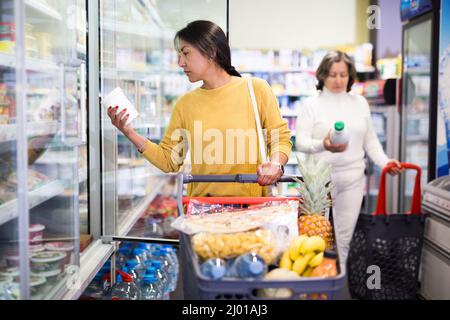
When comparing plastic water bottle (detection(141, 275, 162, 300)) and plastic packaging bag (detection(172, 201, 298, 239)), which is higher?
plastic packaging bag (detection(172, 201, 298, 239))

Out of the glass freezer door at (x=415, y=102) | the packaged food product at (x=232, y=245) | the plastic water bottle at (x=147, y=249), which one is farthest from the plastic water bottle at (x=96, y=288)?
the glass freezer door at (x=415, y=102)

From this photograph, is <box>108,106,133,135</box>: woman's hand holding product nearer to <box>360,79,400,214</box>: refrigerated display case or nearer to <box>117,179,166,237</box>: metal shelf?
<box>117,179,166,237</box>: metal shelf

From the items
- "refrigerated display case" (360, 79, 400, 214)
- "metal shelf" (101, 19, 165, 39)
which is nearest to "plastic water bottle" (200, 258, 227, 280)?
"metal shelf" (101, 19, 165, 39)

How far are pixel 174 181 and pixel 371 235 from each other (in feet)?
11.2

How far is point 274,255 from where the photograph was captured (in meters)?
1.76

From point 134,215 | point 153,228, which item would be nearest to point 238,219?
point 134,215

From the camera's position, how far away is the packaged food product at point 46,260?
94.3 inches

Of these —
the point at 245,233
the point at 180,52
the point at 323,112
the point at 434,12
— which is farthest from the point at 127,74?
the point at 245,233

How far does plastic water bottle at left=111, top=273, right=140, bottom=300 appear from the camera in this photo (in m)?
3.63

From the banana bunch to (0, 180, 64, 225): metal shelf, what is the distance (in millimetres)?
1135

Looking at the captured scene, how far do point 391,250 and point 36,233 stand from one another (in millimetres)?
2136

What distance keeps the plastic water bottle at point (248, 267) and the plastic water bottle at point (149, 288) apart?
86.1 inches
